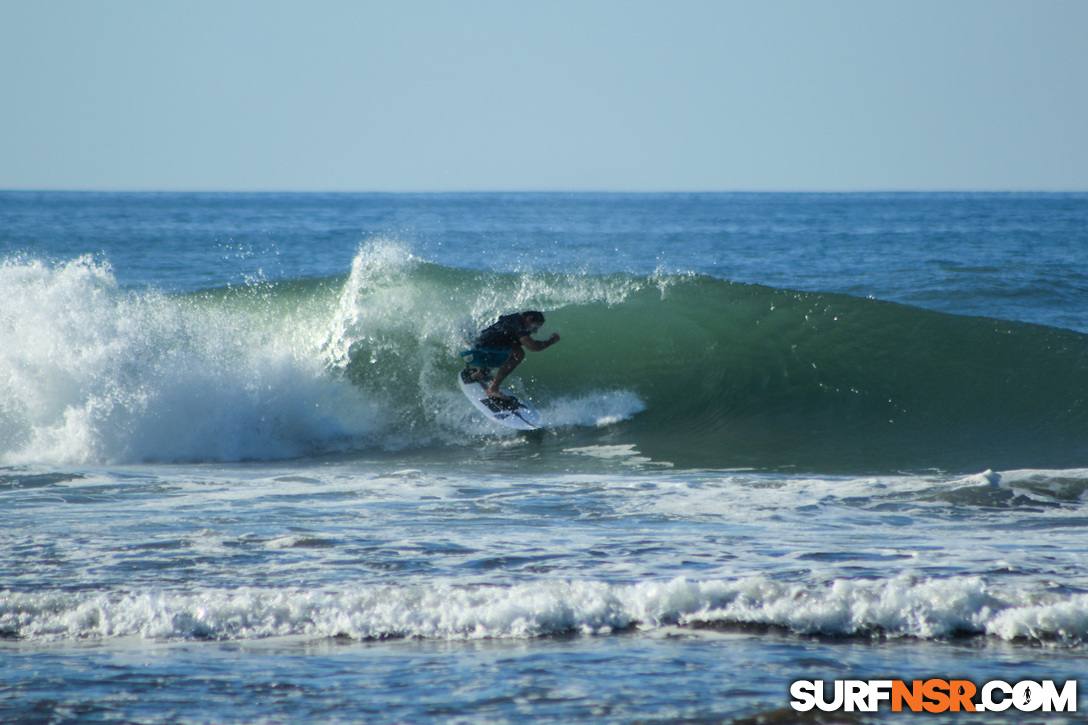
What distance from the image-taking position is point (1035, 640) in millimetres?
4266

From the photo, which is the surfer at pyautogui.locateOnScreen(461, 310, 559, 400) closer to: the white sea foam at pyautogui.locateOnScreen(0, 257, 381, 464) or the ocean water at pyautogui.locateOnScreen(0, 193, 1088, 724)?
the ocean water at pyautogui.locateOnScreen(0, 193, 1088, 724)

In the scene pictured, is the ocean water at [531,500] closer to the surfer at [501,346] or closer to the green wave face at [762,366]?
the green wave face at [762,366]

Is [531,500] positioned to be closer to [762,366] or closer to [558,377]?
[558,377]

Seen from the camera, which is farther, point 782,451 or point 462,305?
point 462,305

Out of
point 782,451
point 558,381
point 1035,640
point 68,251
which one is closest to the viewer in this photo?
point 1035,640

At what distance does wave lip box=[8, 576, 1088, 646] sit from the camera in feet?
14.5

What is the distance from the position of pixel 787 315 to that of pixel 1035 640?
9377 millimetres

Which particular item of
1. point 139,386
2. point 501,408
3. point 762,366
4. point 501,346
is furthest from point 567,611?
point 762,366

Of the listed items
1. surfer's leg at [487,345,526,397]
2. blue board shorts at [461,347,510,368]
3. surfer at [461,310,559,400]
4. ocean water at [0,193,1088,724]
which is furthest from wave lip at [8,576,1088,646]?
blue board shorts at [461,347,510,368]

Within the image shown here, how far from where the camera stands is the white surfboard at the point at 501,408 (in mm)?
10320

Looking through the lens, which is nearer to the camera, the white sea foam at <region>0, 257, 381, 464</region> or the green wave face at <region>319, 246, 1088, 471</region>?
the white sea foam at <region>0, 257, 381, 464</region>

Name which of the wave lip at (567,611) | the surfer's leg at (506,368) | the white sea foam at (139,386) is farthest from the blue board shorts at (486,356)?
the wave lip at (567,611)

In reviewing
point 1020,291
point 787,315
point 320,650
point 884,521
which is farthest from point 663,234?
point 320,650

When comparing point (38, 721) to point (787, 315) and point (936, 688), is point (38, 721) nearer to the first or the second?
point (936, 688)
